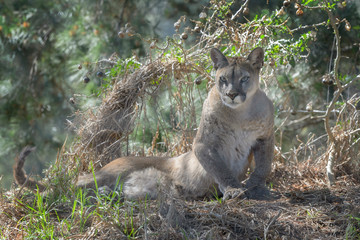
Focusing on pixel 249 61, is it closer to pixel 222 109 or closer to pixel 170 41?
pixel 222 109

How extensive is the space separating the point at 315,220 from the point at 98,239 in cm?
159

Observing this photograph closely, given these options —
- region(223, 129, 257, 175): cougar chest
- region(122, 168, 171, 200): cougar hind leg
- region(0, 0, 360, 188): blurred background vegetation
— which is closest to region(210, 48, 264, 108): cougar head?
region(223, 129, 257, 175): cougar chest

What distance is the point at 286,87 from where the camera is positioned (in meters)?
7.79

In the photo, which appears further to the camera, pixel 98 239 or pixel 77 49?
pixel 77 49

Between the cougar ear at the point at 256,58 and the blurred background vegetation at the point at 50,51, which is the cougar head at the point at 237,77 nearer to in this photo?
the cougar ear at the point at 256,58

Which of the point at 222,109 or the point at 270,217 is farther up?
the point at 222,109

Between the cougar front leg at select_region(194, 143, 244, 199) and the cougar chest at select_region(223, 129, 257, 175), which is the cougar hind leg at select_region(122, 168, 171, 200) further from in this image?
the cougar chest at select_region(223, 129, 257, 175)

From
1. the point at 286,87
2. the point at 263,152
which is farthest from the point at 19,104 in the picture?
the point at 263,152

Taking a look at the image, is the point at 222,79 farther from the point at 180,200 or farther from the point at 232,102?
the point at 180,200

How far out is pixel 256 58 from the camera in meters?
4.66

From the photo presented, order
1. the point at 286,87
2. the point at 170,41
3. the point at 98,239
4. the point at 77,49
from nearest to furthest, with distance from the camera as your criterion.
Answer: the point at 98,239 → the point at 170,41 → the point at 286,87 → the point at 77,49

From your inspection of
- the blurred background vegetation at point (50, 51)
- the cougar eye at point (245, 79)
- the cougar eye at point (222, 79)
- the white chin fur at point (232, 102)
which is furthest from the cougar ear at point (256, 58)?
the blurred background vegetation at point (50, 51)

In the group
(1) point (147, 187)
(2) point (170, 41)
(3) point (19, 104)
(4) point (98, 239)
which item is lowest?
(3) point (19, 104)

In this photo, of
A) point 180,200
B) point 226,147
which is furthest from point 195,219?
point 226,147
